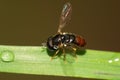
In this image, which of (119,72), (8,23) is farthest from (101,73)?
(8,23)

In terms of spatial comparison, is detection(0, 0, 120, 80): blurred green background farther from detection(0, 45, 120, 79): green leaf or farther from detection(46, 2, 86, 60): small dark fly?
detection(0, 45, 120, 79): green leaf

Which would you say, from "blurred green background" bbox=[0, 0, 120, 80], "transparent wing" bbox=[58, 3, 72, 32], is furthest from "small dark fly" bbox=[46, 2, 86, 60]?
"blurred green background" bbox=[0, 0, 120, 80]

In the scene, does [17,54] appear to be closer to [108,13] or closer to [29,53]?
[29,53]

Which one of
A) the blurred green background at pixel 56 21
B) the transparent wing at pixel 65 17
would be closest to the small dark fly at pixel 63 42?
the transparent wing at pixel 65 17

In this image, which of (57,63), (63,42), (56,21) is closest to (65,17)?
(63,42)

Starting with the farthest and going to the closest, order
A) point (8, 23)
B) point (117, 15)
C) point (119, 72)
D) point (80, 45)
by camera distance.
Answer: point (117, 15)
point (8, 23)
point (80, 45)
point (119, 72)

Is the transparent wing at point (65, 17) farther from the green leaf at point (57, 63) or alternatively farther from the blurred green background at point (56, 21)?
the blurred green background at point (56, 21)
